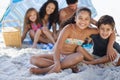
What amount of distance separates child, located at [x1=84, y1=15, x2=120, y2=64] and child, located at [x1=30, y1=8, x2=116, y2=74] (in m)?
0.06

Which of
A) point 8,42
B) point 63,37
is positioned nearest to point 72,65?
point 63,37

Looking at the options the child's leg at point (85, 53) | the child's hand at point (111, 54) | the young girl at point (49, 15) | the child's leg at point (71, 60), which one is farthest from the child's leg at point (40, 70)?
the young girl at point (49, 15)

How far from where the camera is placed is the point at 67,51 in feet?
7.27

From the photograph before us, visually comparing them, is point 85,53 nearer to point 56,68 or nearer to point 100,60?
point 100,60

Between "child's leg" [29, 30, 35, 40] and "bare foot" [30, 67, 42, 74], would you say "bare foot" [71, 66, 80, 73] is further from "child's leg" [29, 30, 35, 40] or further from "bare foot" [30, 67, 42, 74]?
"child's leg" [29, 30, 35, 40]

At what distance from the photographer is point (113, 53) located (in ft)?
7.39

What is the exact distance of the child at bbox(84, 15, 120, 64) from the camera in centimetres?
224

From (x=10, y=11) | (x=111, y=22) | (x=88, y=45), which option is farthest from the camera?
(x=10, y=11)

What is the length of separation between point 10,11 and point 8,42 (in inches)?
29.5

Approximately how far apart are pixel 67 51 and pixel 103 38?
0.32 metres

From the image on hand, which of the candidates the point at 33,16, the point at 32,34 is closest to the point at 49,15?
the point at 33,16

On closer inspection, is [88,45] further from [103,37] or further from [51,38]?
[103,37]

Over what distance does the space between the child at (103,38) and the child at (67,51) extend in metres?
0.06

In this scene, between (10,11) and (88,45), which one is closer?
(88,45)
